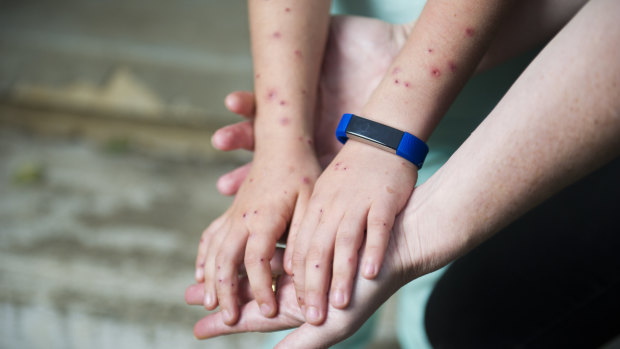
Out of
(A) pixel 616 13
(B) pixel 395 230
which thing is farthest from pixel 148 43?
(A) pixel 616 13

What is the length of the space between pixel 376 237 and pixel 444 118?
0.37 metres

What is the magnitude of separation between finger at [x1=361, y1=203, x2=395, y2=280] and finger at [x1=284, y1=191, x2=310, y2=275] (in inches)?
4.8

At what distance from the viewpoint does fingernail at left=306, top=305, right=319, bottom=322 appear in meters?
0.61

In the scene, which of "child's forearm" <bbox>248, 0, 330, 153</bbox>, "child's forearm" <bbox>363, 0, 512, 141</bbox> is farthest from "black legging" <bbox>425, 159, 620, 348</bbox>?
"child's forearm" <bbox>248, 0, 330, 153</bbox>

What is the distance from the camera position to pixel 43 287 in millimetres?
1523

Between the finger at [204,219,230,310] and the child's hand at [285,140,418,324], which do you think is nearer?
the child's hand at [285,140,418,324]

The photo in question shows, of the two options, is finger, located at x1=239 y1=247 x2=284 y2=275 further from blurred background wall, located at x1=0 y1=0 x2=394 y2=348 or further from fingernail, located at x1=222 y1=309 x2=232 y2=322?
blurred background wall, located at x1=0 y1=0 x2=394 y2=348

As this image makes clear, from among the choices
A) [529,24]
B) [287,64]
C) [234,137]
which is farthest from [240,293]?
[529,24]

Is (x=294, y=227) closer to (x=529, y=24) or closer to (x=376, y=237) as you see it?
(x=376, y=237)

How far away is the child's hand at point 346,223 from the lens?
61 centimetres

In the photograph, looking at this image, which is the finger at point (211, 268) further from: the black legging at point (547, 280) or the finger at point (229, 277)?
the black legging at point (547, 280)

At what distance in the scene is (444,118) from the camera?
35.3 inches

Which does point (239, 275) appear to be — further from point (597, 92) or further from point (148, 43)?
point (148, 43)

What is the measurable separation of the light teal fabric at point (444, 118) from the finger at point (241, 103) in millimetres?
297
